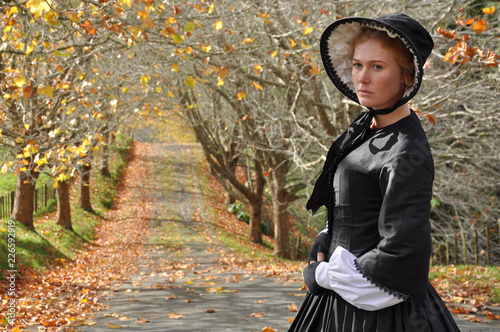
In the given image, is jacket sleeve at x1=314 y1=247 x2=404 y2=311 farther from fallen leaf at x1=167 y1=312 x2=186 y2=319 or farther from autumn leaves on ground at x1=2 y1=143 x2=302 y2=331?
fallen leaf at x1=167 y1=312 x2=186 y2=319

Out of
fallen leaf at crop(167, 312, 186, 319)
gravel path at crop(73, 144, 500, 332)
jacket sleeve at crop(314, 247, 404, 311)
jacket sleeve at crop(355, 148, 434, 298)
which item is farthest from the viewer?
fallen leaf at crop(167, 312, 186, 319)

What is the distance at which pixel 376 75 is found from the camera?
2203 mm

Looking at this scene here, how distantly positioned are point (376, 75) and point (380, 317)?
1.01 m

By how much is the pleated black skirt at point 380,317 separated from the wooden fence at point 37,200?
41.5 ft

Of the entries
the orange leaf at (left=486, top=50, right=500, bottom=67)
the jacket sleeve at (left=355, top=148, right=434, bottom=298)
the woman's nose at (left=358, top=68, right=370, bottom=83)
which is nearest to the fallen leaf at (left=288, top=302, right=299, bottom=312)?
the orange leaf at (left=486, top=50, right=500, bottom=67)

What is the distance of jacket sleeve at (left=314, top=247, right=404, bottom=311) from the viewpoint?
2080mm

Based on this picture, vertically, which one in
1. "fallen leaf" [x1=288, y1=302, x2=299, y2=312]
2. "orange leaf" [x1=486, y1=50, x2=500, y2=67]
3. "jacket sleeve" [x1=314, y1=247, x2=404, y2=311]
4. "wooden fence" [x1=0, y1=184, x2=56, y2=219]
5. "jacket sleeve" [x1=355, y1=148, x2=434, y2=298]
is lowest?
"fallen leaf" [x1=288, y1=302, x2=299, y2=312]

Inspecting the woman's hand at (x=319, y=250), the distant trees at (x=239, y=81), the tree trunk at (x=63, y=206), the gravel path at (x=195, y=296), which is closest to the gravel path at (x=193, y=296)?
the gravel path at (x=195, y=296)

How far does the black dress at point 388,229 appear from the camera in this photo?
1.98 m

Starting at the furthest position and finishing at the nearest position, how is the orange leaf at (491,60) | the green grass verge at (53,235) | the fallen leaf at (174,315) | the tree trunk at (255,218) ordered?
1. the tree trunk at (255,218)
2. the green grass verge at (53,235)
3. the fallen leaf at (174,315)
4. the orange leaf at (491,60)

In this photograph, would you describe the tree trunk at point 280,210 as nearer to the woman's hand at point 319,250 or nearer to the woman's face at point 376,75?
the woman's hand at point 319,250

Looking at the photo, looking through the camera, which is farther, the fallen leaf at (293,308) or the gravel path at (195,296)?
the fallen leaf at (293,308)

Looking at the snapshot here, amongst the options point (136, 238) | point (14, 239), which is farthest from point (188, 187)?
point (14, 239)

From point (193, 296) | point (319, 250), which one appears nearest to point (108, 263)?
point (193, 296)
